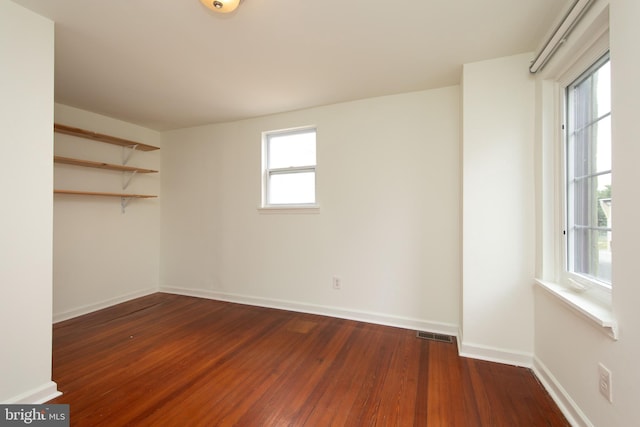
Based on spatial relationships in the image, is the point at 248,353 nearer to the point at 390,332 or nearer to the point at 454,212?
the point at 390,332

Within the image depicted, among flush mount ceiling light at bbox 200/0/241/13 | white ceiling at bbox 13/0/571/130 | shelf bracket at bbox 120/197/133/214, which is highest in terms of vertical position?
white ceiling at bbox 13/0/571/130

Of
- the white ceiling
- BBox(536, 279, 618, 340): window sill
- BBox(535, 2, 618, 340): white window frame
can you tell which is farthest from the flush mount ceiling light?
BBox(536, 279, 618, 340): window sill

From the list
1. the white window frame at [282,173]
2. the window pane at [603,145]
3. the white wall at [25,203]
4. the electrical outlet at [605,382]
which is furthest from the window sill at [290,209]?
the electrical outlet at [605,382]

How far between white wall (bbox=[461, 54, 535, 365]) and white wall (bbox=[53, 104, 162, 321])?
405 centimetres

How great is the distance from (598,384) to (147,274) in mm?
4621

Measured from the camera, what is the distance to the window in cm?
314

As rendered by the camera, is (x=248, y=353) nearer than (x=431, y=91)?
Yes

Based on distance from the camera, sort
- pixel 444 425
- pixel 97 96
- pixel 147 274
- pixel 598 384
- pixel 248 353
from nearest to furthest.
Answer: pixel 598 384 → pixel 444 425 → pixel 248 353 → pixel 97 96 → pixel 147 274

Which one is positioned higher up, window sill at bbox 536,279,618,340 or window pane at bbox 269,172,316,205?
window pane at bbox 269,172,316,205

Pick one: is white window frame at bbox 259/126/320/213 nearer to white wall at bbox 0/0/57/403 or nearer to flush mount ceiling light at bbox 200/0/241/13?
flush mount ceiling light at bbox 200/0/241/13

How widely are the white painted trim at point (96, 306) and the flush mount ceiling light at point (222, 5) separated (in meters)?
3.43

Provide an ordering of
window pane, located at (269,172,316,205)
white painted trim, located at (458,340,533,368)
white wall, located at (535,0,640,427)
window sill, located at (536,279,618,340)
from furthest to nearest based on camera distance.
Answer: window pane, located at (269,172,316,205) < white painted trim, located at (458,340,533,368) < window sill, located at (536,279,618,340) < white wall, located at (535,0,640,427)

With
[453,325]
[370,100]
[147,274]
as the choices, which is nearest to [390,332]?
[453,325]

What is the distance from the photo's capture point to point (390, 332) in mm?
2549
